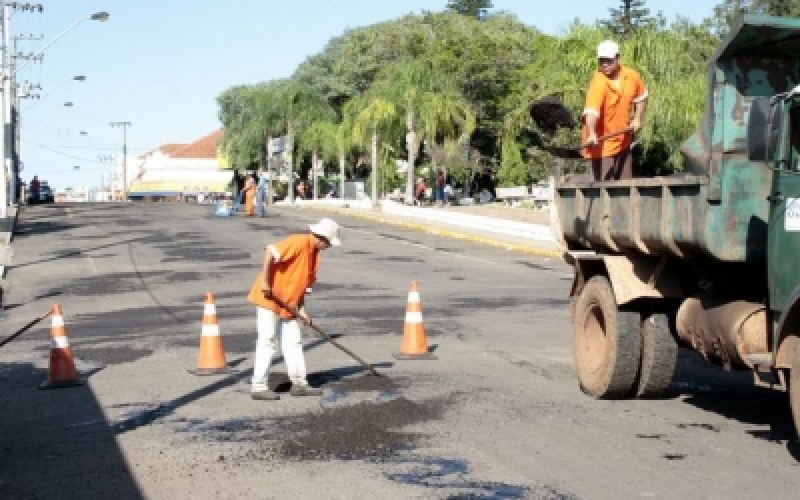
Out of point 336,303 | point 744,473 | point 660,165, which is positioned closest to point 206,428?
point 744,473

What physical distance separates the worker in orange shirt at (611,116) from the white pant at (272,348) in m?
3.07

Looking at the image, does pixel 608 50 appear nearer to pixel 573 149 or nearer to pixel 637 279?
pixel 573 149

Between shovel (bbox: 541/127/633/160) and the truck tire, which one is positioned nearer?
the truck tire

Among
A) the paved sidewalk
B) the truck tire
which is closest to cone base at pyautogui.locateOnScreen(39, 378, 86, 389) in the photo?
the truck tire

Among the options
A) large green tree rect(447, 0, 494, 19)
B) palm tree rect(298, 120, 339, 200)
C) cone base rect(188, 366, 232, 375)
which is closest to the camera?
cone base rect(188, 366, 232, 375)

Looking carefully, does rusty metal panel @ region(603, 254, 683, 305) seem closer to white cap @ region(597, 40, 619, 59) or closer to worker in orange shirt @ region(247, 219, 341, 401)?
white cap @ region(597, 40, 619, 59)

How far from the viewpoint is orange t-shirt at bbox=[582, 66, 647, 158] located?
10.4 metres

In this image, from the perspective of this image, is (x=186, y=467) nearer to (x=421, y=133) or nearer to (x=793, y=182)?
(x=793, y=182)

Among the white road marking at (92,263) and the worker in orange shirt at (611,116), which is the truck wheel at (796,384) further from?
the white road marking at (92,263)

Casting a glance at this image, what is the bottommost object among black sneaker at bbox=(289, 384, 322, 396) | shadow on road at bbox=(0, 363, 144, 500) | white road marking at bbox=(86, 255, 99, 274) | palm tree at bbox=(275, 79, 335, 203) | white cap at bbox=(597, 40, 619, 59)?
white road marking at bbox=(86, 255, 99, 274)

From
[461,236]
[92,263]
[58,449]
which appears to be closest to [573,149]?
[58,449]

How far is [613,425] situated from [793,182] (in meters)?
2.39

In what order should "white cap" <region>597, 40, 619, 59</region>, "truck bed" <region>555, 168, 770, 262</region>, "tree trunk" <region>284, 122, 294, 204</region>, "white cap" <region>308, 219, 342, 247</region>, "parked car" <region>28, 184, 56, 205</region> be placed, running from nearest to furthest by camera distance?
"truck bed" <region>555, 168, 770, 262</region> < "white cap" <region>308, 219, 342, 247</region> < "white cap" <region>597, 40, 619, 59</region> < "tree trunk" <region>284, 122, 294, 204</region> < "parked car" <region>28, 184, 56, 205</region>

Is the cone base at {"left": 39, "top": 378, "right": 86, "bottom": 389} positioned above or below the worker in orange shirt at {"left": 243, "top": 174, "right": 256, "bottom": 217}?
below
